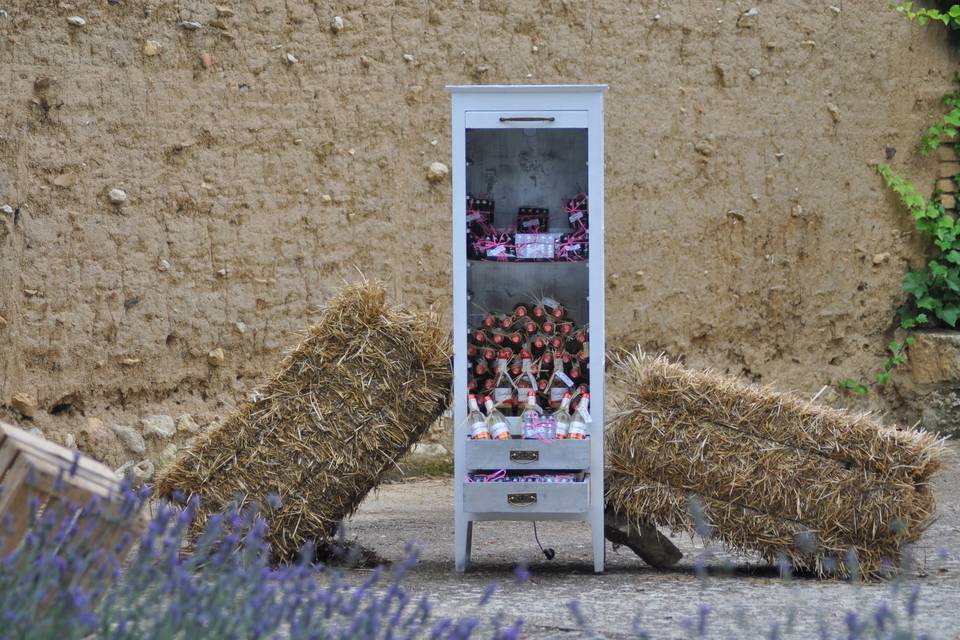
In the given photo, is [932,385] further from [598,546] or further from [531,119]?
[531,119]

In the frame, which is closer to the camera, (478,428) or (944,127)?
(478,428)

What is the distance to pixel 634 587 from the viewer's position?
4035 millimetres

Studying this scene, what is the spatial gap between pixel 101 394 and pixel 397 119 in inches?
85.8

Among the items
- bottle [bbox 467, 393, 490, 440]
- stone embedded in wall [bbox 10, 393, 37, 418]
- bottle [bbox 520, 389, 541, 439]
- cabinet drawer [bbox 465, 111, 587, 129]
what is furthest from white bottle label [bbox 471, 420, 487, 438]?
stone embedded in wall [bbox 10, 393, 37, 418]

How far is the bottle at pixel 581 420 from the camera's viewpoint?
14.1 feet

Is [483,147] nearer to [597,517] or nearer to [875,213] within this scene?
[597,517]

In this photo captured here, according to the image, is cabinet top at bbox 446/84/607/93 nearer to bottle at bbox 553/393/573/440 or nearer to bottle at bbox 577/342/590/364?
bottle at bbox 577/342/590/364

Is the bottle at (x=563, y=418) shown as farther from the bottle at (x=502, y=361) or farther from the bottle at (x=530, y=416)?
the bottle at (x=502, y=361)

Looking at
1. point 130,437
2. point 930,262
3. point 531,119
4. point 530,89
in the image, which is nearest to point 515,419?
point 531,119

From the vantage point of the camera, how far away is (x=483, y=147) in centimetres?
484

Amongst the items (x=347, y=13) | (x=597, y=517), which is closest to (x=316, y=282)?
(x=347, y=13)

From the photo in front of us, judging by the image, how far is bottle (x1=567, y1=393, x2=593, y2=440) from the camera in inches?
169

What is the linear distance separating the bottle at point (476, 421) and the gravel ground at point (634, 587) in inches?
19.4

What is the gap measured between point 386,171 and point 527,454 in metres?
2.92
